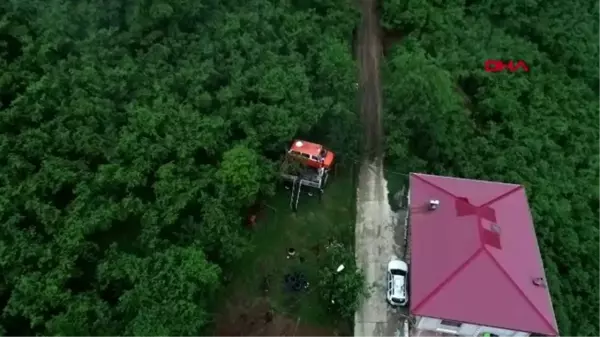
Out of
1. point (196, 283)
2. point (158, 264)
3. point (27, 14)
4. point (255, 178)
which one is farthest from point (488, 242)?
point (27, 14)

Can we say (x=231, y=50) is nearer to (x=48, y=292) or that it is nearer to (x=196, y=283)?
(x=196, y=283)

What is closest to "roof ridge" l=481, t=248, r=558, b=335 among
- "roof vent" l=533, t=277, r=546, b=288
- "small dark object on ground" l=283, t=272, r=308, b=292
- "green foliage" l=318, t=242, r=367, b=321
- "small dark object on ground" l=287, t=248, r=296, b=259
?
"roof vent" l=533, t=277, r=546, b=288

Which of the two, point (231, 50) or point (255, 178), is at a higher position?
point (231, 50)

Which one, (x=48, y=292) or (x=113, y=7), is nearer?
(x=48, y=292)

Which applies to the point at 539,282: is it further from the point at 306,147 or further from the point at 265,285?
the point at 306,147

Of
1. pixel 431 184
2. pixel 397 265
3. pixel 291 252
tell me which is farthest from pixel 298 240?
pixel 431 184

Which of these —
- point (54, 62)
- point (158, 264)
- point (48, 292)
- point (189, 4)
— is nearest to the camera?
point (48, 292)

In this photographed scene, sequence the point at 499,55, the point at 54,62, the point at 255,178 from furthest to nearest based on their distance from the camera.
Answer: the point at 499,55, the point at 54,62, the point at 255,178
